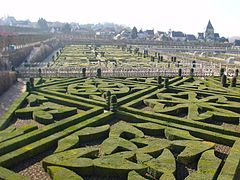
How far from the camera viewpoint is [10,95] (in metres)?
24.5

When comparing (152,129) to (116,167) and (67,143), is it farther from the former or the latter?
(116,167)

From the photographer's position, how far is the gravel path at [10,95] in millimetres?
20769

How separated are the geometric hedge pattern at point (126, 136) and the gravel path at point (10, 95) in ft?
4.65

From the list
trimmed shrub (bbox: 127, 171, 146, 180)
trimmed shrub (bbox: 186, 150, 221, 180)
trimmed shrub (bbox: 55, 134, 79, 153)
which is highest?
trimmed shrub (bbox: 55, 134, 79, 153)

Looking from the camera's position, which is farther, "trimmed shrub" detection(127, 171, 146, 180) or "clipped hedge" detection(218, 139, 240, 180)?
"clipped hedge" detection(218, 139, 240, 180)

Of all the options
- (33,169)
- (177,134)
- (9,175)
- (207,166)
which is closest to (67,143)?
(33,169)

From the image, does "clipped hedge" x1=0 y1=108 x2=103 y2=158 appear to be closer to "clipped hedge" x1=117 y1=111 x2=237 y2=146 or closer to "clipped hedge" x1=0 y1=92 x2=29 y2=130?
"clipped hedge" x1=0 y1=92 x2=29 y2=130

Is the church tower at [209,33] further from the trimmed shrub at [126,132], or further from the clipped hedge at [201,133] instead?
the trimmed shrub at [126,132]

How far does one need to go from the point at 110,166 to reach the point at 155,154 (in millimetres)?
2284

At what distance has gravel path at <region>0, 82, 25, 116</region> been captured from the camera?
20.8 metres

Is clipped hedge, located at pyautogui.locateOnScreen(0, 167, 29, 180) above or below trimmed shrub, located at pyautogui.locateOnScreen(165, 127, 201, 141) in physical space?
below

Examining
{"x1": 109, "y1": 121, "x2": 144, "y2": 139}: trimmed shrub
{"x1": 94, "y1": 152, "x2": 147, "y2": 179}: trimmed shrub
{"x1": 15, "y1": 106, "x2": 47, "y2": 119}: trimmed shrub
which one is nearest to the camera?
{"x1": 94, "y1": 152, "x2": 147, "y2": 179}: trimmed shrub

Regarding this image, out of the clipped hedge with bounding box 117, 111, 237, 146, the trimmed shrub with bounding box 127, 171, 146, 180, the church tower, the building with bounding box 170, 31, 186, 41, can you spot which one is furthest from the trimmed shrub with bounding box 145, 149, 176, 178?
the building with bounding box 170, 31, 186, 41

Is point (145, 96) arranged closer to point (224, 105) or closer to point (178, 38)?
point (224, 105)
